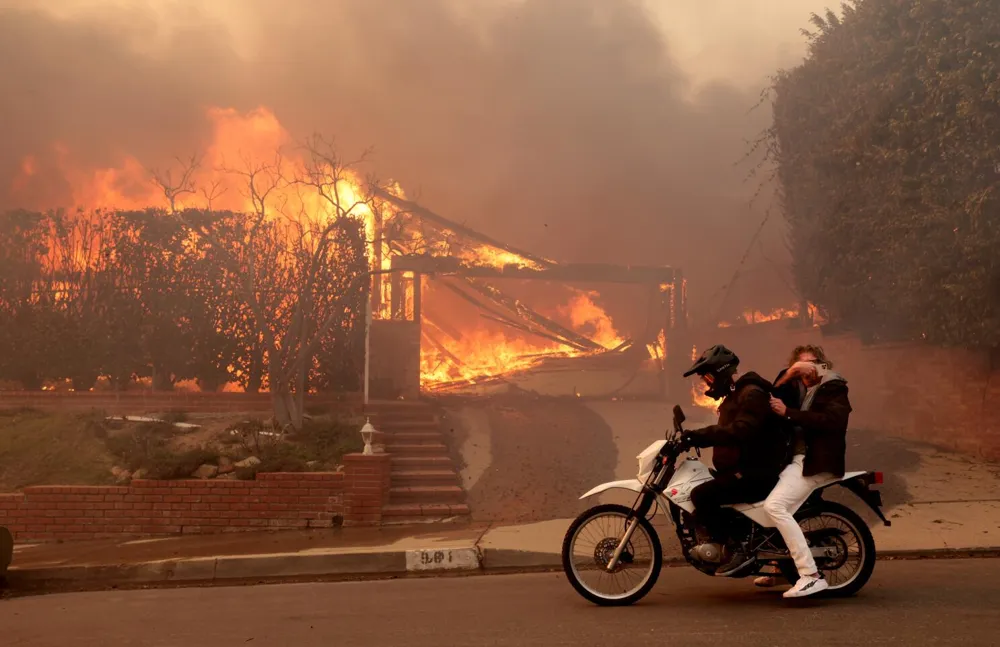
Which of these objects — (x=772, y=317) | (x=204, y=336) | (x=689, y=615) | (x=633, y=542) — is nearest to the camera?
(x=689, y=615)

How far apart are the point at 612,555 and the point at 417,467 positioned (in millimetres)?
7445

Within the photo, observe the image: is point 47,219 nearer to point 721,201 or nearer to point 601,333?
point 601,333

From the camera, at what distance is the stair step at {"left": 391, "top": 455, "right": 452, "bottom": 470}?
13.1m

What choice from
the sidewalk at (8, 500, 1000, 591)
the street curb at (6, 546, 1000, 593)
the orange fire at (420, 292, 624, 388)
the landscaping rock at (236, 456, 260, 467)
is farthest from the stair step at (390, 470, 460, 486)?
the orange fire at (420, 292, 624, 388)

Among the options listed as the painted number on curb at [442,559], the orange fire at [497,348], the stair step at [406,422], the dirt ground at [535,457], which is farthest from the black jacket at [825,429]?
the orange fire at [497,348]

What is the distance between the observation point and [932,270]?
1271 centimetres

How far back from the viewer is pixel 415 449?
13.8m

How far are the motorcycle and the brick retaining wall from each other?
5.50 meters

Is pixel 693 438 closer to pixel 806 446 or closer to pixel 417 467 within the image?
pixel 806 446

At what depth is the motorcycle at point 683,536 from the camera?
5.95m

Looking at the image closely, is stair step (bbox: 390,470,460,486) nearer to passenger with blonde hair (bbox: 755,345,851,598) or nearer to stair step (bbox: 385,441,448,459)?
stair step (bbox: 385,441,448,459)

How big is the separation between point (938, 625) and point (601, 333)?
16841 mm

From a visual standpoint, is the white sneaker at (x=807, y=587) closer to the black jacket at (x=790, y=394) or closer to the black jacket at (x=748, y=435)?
the black jacket at (x=748, y=435)

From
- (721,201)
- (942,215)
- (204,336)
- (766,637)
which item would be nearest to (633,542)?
(766,637)
